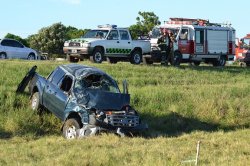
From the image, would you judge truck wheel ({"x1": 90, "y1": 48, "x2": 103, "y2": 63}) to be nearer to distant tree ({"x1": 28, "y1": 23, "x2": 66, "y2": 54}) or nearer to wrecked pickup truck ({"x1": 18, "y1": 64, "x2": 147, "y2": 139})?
wrecked pickup truck ({"x1": 18, "y1": 64, "x2": 147, "y2": 139})

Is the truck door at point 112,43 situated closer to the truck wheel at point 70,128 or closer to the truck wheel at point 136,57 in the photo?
the truck wheel at point 136,57

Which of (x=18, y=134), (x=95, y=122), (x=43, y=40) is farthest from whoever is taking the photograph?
(x=43, y=40)

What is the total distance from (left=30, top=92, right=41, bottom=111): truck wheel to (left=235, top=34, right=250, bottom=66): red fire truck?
24591mm

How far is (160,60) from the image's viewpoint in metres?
28.9

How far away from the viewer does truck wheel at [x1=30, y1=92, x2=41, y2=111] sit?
15.9 m

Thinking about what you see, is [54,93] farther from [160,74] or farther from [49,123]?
[160,74]

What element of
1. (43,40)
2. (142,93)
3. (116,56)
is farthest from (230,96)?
(43,40)

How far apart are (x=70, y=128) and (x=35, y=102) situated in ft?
8.74

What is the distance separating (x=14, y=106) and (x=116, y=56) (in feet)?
37.0

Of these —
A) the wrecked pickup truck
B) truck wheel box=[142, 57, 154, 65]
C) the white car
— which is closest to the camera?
the wrecked pickup truck

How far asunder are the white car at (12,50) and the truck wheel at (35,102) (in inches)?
585

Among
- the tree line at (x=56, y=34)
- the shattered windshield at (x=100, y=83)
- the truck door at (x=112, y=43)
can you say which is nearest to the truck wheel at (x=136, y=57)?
the truck door at (x=112, y=43)

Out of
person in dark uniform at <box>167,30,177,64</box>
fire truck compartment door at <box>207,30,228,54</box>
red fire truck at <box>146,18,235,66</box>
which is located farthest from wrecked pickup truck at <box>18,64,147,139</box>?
fire truck compartment door at <box>207,30,228,54</box>

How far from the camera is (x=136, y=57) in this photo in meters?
28.0
